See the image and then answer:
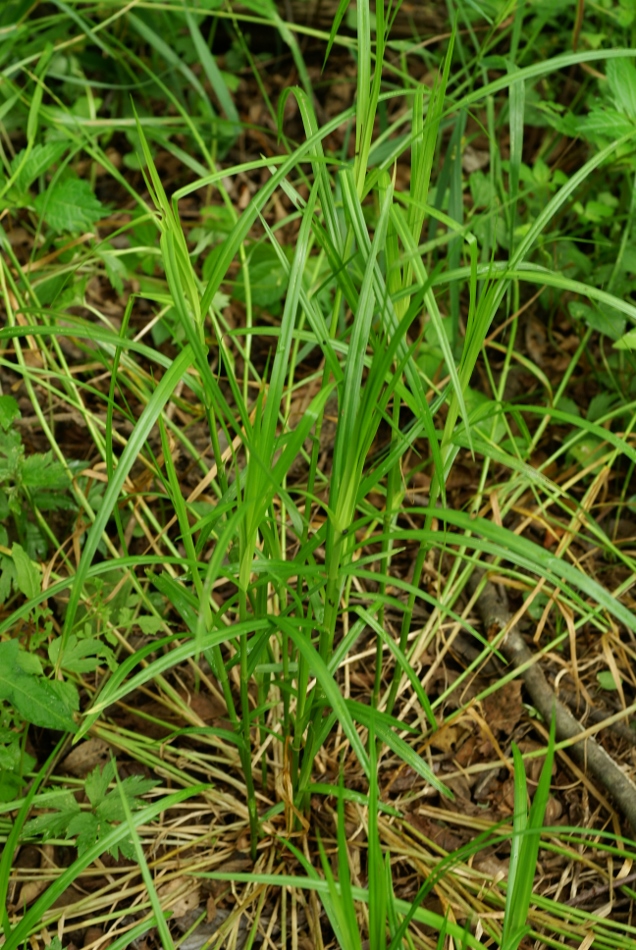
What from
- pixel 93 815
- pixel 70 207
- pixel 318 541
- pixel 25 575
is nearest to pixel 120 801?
pixel 93 815

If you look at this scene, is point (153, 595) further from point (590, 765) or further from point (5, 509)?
point (590, 765)

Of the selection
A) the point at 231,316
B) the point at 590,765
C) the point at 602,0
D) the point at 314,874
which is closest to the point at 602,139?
the point at 602,0

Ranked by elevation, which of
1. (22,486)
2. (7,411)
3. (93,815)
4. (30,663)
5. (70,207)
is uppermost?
(70,207)

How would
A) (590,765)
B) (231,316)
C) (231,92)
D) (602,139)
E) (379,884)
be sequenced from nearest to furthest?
(379,884) → (590,765) → (602,139) → (231,316) → (231,92)

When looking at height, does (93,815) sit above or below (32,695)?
below

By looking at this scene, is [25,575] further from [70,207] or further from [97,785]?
[70,207]

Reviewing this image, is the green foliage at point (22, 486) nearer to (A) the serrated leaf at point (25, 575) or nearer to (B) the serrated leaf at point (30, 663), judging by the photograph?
(A) the serrated leaf at point (25, 575)
